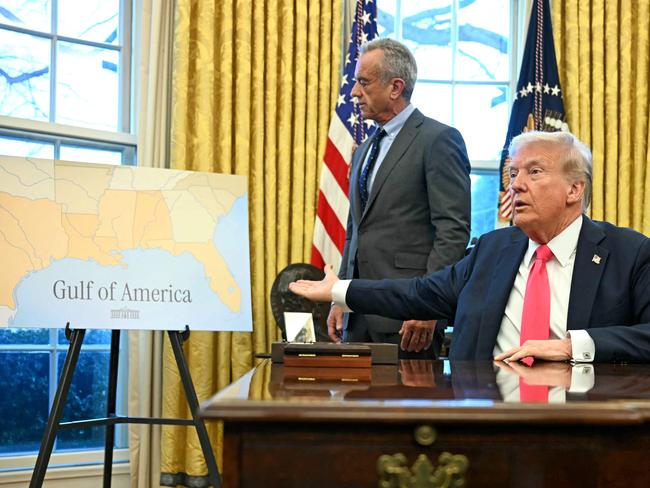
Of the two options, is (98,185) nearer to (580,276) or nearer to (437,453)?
(580,276)

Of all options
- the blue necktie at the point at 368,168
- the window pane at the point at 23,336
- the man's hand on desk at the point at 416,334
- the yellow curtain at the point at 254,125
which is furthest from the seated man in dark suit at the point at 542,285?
the window pane at the point at 23,336

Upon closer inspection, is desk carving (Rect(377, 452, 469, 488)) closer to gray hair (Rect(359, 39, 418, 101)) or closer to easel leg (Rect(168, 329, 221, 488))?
easel leg (Rect(168, 329, 221, 488))

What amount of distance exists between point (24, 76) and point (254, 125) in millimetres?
1087

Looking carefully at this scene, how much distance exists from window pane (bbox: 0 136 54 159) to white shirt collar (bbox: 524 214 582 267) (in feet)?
7.83

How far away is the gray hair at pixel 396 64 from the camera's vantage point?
9.69ft

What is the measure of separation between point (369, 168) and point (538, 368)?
58.2 inches

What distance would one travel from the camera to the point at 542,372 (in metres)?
1.49

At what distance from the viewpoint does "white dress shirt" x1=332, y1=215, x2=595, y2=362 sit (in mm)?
2035

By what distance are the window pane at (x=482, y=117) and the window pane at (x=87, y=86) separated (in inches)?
74.9

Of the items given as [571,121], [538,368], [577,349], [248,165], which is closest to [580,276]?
[577,349]

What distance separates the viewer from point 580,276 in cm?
201

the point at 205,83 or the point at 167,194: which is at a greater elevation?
the point at 205,83

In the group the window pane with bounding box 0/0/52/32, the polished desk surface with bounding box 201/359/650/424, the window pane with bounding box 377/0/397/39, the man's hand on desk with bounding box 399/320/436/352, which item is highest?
the window pane with bounding box 377/0/397/39

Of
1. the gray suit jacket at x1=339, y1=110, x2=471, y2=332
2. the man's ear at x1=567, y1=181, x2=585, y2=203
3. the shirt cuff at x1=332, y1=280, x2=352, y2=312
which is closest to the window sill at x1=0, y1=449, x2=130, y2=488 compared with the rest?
the gray suit jacket at x1=339, y1=110, x2=471, y2=332
